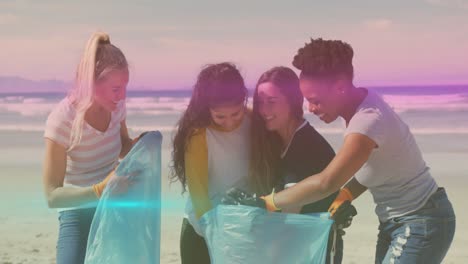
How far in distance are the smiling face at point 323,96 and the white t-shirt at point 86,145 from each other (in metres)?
0.93

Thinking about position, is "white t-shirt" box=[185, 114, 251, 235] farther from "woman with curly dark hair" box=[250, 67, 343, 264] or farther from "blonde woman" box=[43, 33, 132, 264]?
"blonde woman" box=[43, 33, 132, 264]

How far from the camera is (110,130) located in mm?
3098

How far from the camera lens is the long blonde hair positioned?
112 inches

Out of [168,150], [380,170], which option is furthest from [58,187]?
[168,150]

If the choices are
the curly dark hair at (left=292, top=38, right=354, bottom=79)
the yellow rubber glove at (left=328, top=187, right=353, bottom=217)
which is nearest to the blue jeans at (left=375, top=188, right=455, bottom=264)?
the yellow rubber glove at (left=328, top=187, right=353, bottom=217)

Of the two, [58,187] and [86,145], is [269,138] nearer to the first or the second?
[86,145]

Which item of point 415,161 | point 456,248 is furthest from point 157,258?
point 456,248

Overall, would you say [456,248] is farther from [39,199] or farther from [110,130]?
[39,199]

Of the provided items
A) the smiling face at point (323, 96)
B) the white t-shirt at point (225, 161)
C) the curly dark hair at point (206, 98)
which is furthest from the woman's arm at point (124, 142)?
the smiling face at point (323, 96)

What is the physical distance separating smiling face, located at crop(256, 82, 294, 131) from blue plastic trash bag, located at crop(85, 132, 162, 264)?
0.47 m

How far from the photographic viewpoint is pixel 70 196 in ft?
9.27

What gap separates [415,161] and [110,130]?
1.31 meters

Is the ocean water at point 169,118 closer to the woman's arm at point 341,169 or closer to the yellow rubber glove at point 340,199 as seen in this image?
the yellow rubber glove at point 340,199

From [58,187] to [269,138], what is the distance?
887 millimetres
